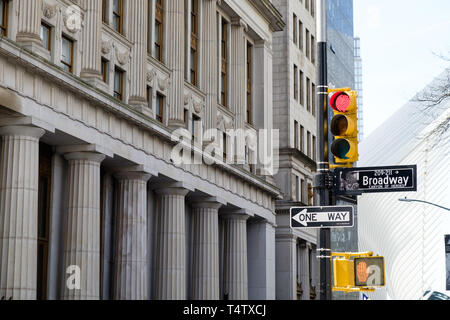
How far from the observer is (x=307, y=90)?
7650 centimetres

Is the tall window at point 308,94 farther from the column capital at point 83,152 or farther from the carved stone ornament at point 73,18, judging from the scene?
the column capital at point 83,152

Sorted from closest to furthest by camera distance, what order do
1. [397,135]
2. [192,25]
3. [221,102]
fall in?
[192,25]
[221,102]
[397,135]

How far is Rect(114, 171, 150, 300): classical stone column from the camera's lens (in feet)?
125

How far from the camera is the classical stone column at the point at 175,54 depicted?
148ft

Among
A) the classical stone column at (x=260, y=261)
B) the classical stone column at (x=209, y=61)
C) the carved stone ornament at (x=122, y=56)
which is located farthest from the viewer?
Result: the classical stone column at (x=260, y=261)

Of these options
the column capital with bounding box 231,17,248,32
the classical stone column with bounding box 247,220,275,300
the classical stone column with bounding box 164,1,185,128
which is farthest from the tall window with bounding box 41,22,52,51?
the classical stone column with bounding box 247,220,275,300

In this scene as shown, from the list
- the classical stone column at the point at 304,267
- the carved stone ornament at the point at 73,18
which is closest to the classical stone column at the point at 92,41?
the carved stone ornament at the point at 73,18

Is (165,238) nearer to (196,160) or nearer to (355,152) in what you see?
(196,160)

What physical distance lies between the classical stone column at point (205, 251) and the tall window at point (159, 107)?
20.3 feet

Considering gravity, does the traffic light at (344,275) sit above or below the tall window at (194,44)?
below

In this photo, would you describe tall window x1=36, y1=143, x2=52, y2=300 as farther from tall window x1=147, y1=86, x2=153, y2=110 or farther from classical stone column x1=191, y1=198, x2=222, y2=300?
classical stone column x1=191, y1=198, x2=222, y2=300

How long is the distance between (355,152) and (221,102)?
40.8 m
